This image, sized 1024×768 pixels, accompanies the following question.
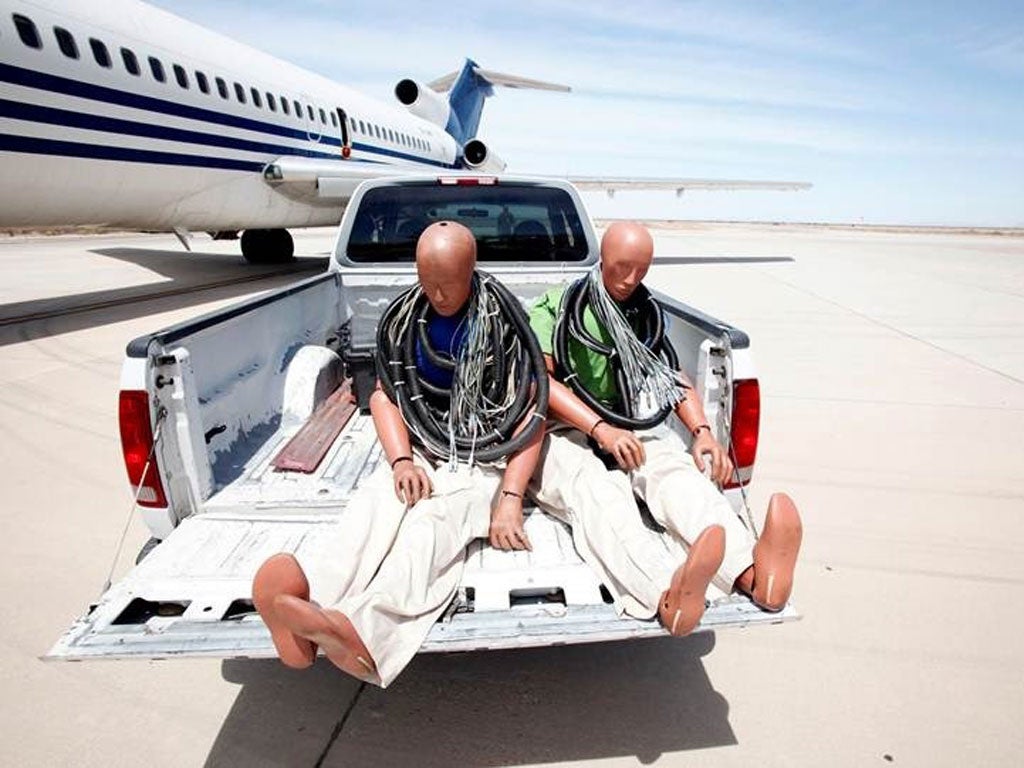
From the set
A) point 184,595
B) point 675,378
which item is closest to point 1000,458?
point 675,378

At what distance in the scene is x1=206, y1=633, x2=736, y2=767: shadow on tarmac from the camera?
6.95 feet

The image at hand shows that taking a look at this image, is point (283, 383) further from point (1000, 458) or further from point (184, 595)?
point (1000, 458)

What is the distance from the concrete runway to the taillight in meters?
0.74

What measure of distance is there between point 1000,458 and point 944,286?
1120 centimetres

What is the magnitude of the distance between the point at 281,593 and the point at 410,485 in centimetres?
65

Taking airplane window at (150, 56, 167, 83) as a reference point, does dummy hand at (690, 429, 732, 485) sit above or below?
below

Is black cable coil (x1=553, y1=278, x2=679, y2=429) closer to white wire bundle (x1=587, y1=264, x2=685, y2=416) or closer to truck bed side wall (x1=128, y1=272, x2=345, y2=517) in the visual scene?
white wire bundle (x1=587, y1=264, x2=685, y2=416)

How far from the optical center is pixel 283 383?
3.43 m

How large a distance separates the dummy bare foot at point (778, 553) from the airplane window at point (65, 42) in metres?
9.06

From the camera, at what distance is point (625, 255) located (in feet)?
8.12

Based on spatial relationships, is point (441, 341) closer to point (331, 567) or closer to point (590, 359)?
point (590, 359)

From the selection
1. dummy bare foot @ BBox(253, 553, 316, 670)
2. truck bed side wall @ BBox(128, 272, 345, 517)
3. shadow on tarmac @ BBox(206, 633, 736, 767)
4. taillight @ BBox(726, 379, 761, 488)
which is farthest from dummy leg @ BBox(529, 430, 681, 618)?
truck bed side wall @ BBox(128, 272, 345, 517)

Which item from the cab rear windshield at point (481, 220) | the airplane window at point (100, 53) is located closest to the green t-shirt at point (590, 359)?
the cab rear windshield at point (481, 220)

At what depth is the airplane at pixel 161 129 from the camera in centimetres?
732
